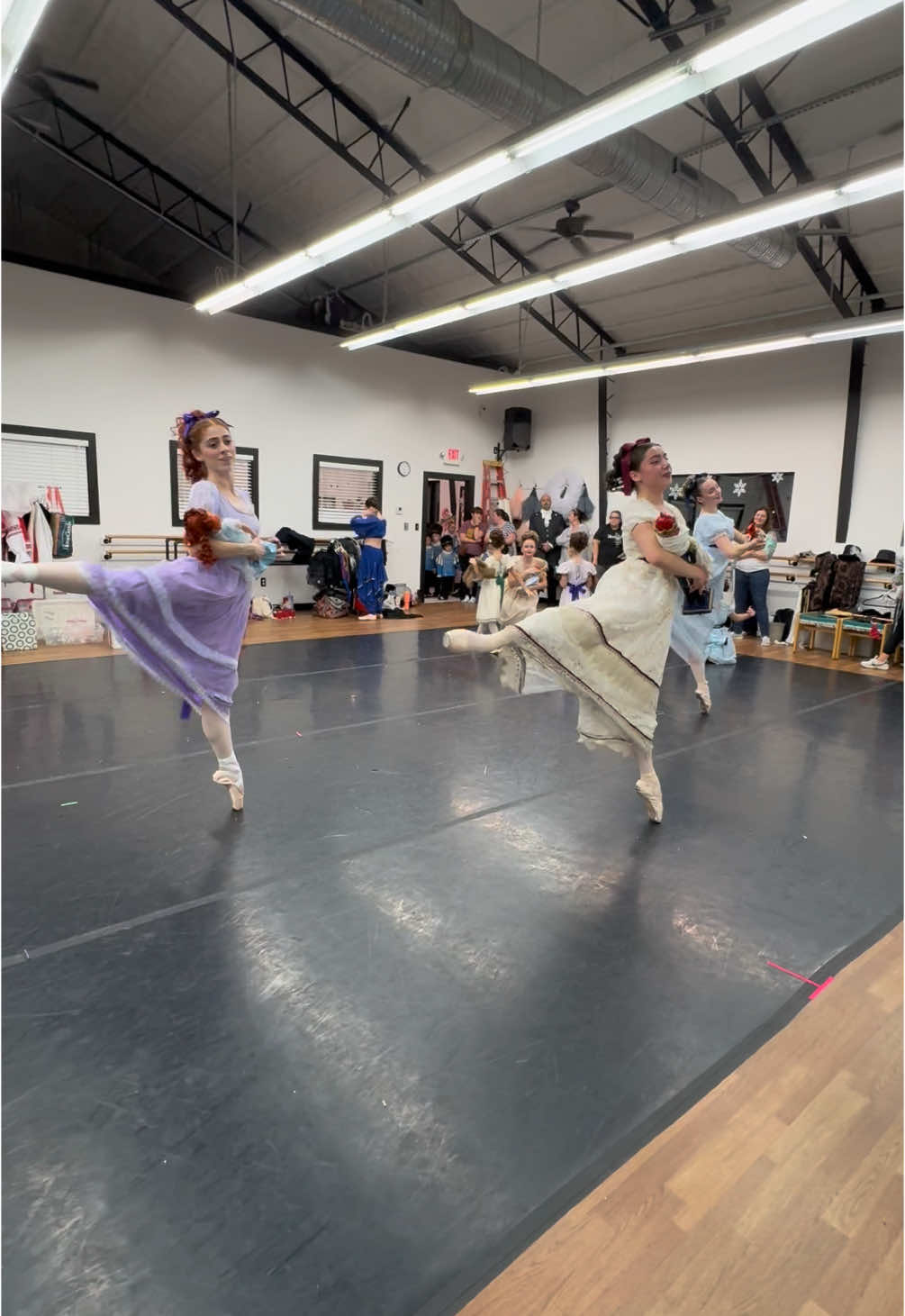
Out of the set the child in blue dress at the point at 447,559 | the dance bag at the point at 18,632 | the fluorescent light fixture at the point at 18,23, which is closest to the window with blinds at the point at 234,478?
the dance bag at the point at 18,632

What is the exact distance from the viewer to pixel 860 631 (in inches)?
276

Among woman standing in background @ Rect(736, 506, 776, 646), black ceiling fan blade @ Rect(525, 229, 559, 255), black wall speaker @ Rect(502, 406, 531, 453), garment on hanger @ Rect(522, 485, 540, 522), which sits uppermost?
black ceiling fan blade @ Rect(525, 229, 559, 255)

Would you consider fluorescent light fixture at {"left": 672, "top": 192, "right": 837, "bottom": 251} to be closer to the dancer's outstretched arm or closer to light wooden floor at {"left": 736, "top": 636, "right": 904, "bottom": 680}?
the dancer's outstretched arm

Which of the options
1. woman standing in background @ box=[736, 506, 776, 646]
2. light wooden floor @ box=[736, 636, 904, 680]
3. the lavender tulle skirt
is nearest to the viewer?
the lavender tulle skirt

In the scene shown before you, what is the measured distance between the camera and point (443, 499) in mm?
10672

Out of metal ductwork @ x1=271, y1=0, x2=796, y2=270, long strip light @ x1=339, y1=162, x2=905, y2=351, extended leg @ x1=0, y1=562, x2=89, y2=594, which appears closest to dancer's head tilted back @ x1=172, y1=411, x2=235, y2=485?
extended leg @ x1=0, y1=562, x2=89, y2=594

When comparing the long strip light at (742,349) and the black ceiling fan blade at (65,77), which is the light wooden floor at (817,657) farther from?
the black ceiling fan blade at (65,77)

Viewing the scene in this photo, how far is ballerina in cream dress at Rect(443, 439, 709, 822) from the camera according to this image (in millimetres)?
2674

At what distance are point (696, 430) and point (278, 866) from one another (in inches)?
335

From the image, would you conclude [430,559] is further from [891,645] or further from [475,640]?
[475,640]

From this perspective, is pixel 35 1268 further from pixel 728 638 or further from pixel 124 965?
pixel 728 638

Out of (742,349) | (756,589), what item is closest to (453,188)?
(742,349)

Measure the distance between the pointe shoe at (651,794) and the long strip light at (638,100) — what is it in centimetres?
284

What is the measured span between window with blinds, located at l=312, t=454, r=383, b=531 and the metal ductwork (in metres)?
5.04
